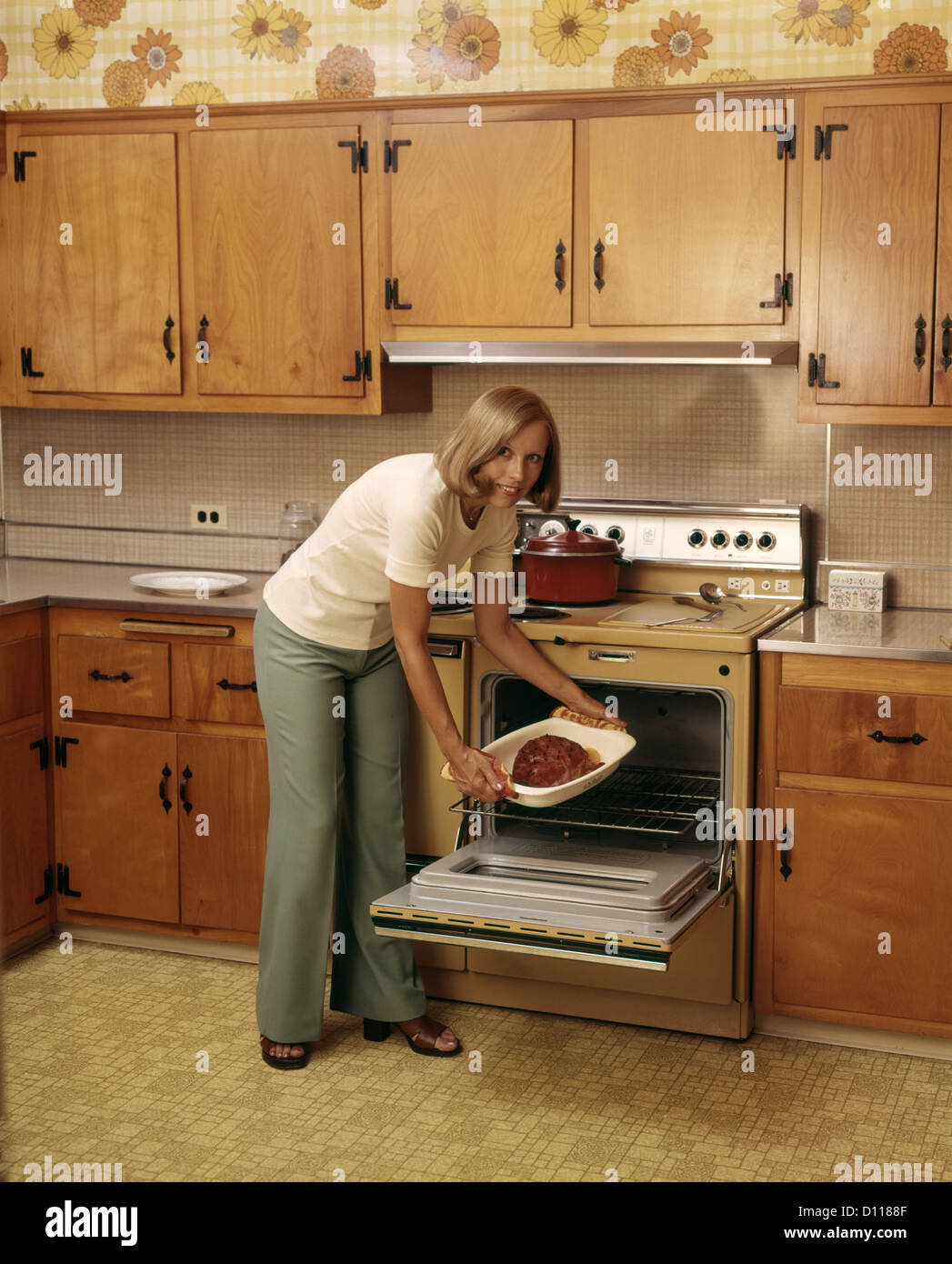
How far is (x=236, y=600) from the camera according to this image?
11.3 ft

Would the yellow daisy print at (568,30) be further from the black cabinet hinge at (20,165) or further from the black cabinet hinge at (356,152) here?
the black cabinet hinge at (20,165)

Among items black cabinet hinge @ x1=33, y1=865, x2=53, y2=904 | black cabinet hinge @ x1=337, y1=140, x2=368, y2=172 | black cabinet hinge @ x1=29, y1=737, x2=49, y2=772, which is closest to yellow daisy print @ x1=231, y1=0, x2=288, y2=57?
black cabinet hinge @ x1=337, y1=140, x2=368, y2=172

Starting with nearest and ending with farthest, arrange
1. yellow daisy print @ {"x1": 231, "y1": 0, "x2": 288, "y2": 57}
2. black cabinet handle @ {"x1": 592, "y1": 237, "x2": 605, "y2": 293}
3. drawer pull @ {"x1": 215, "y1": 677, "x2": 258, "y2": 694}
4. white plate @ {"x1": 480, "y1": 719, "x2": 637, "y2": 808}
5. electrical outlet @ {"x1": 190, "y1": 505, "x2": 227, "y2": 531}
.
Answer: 1. white plate @ {"x1": 480, "y1": 719, "x2": 637, "y2": 808}
2. black cabinet handle @ {"x1": 592, "y1": 237, "x2": 605, "y2": 293}
3. drawer pull @ {"x1": 215, "y1": 677, "x2": 258, "y2": 694}
4. yellow daisy print @ {"x1": 231, "y1": 0, "x2": 288, "y2": 57}
5. electrical outlet @ {"x1": 190, "y1": 505, "x2": 227, "y2": 531}

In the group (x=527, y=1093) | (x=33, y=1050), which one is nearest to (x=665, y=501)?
(x=527, y=1093)

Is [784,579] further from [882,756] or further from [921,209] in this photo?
[921,209]

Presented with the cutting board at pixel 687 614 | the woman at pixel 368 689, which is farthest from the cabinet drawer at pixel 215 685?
the cutting board at pixel 687 614

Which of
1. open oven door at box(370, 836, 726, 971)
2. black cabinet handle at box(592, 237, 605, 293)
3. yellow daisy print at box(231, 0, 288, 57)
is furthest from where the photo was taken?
yellow daisy print at box(231, 0, 288, 57)

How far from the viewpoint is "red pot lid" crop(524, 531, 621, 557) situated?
10.9 feet

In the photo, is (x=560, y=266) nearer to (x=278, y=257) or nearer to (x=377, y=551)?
(x=278, y=257)

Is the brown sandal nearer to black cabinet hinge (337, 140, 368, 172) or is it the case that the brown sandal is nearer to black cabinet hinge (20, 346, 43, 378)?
black cabinet hinge (20, 346, 43, 378)

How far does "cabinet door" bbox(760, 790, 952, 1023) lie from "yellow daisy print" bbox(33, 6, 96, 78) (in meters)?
2.75

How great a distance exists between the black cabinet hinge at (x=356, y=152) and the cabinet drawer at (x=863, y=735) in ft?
5.33

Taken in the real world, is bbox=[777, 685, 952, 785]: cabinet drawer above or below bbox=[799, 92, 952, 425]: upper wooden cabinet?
below

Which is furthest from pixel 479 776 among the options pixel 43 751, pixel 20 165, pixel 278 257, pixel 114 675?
pixel 20 165
